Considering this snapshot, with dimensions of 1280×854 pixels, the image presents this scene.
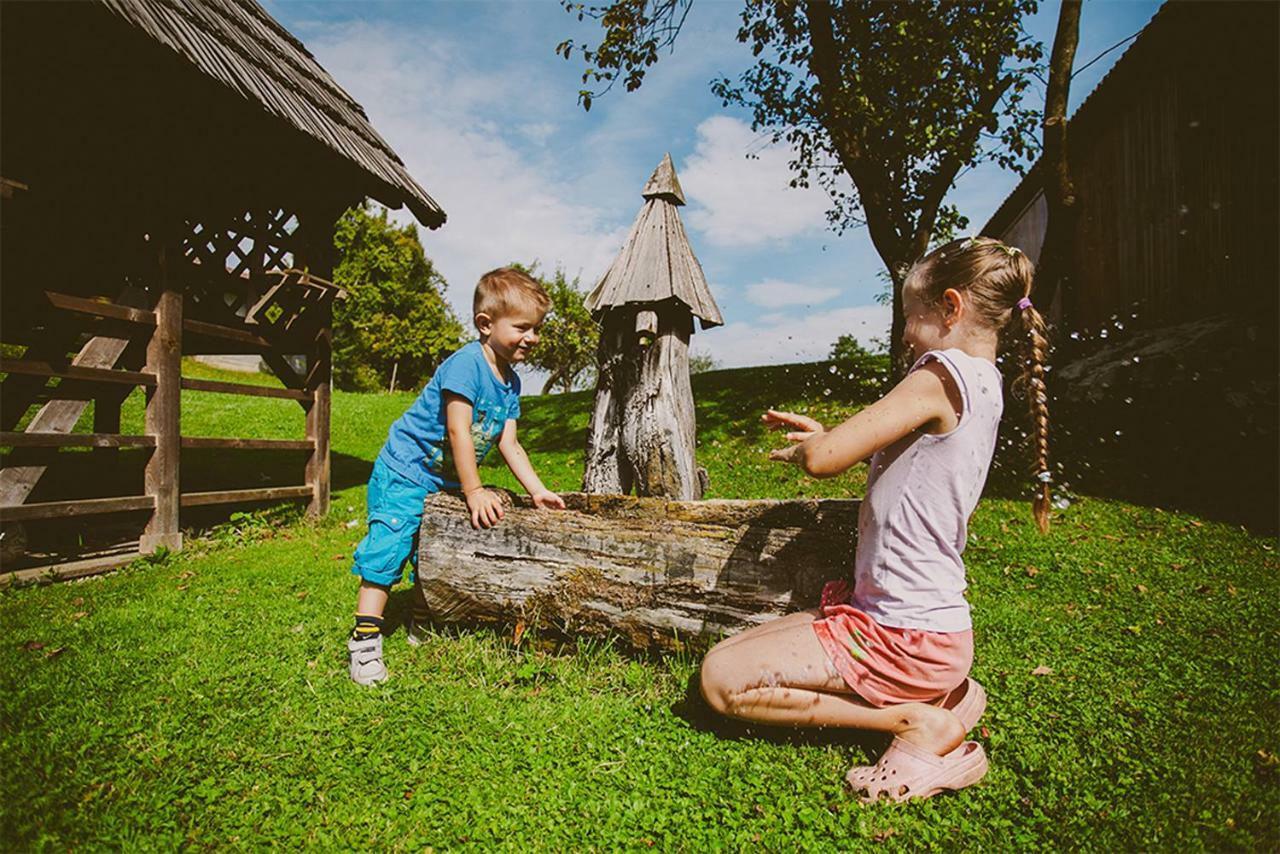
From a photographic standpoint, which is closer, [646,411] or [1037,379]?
[1037,379]

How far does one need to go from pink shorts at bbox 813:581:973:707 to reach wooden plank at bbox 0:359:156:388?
5.57 meters

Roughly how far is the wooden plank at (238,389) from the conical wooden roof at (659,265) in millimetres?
3927

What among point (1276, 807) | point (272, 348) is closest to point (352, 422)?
point (272, 348)

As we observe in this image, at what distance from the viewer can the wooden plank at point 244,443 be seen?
19.6ft

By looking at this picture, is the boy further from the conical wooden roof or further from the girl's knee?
the girl's knee

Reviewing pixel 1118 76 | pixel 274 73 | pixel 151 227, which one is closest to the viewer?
pixel 151 227

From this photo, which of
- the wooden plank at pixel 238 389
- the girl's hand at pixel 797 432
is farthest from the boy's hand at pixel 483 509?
the wooden plank at pixel 238 389

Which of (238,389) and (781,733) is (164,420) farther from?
(781,733)

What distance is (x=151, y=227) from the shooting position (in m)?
5.64

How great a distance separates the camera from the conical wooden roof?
441 centimetres

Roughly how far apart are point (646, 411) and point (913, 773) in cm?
269

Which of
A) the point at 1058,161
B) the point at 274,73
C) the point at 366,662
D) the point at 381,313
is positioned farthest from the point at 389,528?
the point at 381,313

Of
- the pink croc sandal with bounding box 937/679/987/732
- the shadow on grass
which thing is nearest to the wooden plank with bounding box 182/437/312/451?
the shadow on grass

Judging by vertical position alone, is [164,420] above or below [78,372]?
A: below
